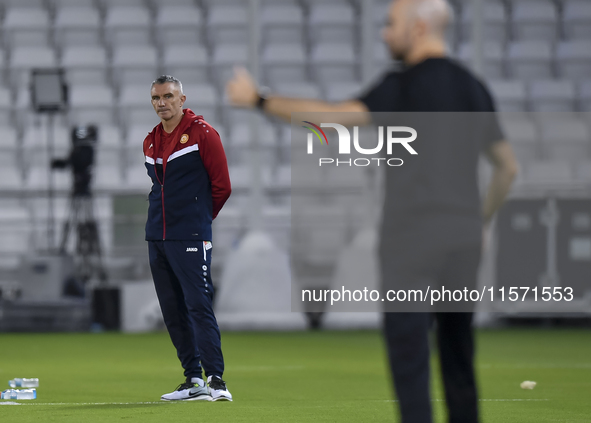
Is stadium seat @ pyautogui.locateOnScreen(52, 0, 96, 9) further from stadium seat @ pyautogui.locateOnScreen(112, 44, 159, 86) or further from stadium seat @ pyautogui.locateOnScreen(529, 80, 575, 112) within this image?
stadium seat @ pyautogui.locateOnScreen(529, 80, 575, 112)

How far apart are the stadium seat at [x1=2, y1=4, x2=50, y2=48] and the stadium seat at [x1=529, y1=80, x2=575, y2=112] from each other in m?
7.53

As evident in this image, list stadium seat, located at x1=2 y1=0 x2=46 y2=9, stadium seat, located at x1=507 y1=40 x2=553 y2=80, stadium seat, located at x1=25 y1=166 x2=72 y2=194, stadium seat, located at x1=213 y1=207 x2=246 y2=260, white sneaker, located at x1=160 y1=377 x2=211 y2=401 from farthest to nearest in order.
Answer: stadium seat, located at x1=2 y1=0 x2=46 y2=9 → stadium seat, located at x1=507 y1=40 x2=553 y2=80 → stadium seat, located at x1=25 y1=166 x2=72 y2=194 → stadium seat, located at x1=213 y1=207 x2=246 y2=260 → white sneaker, located at x1=160 y1=377 x2=211 y2=401

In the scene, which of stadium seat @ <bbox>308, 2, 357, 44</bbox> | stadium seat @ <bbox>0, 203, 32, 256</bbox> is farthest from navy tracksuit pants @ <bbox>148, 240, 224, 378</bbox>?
stadium seat @ <bbox>308, 2, 357, 44</bbox>

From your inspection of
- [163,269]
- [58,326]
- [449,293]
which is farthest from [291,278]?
[449,293]

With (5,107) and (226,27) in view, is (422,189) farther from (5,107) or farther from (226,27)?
(226,27)

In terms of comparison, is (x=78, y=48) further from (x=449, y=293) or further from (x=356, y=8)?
(x=449, y=293)

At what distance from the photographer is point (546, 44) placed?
53.4ft

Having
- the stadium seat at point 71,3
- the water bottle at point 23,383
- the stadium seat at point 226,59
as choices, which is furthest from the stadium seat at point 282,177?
the water bottle at point 23,383

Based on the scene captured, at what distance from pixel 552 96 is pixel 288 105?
1380 cm

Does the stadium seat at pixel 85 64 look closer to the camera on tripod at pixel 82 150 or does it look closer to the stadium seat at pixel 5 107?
the stadium seat at pixel 5 107

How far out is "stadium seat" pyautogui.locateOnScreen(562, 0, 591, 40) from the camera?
16.2 m

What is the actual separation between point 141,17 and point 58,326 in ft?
21.8

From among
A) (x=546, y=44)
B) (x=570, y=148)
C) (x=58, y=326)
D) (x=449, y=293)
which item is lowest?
(x=58, y=326)

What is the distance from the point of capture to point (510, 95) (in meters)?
15.8
